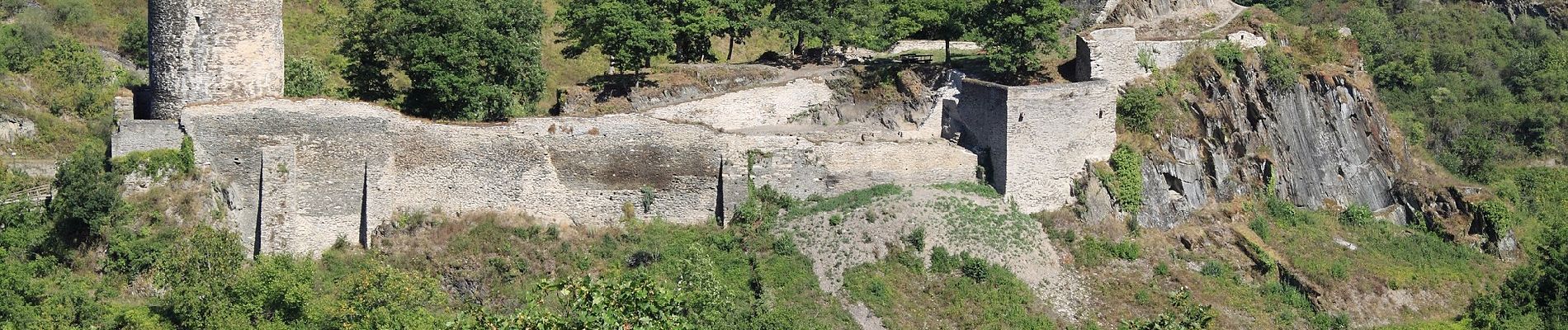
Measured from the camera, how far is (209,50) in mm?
43156

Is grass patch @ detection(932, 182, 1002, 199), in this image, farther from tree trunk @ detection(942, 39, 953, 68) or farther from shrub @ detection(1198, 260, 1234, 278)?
tree trunk @ detection(942, 39, 953, 68)

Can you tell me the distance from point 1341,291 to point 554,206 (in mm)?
21201

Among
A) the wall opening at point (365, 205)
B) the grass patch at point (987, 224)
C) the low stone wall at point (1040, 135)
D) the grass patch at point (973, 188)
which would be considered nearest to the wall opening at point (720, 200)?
the grass patch at point (987, 224)

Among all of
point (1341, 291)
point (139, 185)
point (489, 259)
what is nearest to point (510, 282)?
point (489, 259)

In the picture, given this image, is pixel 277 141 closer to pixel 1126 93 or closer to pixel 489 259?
pixel 489 259

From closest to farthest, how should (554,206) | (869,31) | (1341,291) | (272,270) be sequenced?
(272,270) → (554,206) → (1341,291) → (869,31)

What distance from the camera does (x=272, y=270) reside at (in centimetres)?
3941

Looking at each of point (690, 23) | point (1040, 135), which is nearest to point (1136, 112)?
point (1040, 135)

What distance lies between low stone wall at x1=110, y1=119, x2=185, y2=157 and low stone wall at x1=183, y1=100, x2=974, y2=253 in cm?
47

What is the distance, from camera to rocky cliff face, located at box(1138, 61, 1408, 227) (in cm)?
4988

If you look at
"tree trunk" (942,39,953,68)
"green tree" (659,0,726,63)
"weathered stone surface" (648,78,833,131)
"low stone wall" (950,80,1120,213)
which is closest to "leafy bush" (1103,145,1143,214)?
"low stone wall" (950,80,1120,213)

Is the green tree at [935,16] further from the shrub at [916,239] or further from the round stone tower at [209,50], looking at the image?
the round stone tower at [209,50]

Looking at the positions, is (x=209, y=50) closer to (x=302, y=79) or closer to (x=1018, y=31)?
(x=302, y=79)

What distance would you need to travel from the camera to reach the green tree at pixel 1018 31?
51.4 metres
